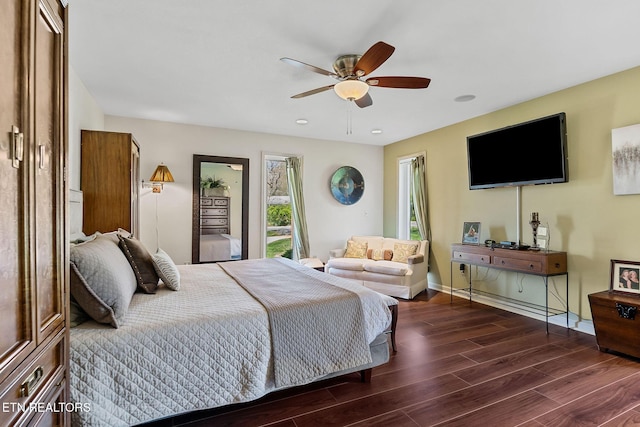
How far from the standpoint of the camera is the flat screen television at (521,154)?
11.2 feet

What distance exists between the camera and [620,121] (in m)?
3.04

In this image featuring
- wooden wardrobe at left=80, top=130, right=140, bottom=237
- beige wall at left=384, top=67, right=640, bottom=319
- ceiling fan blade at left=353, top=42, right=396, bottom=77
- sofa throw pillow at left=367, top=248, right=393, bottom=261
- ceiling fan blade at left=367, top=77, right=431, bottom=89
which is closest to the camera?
ceiling fan blade at left=353, top=42, right=396, bottom=77

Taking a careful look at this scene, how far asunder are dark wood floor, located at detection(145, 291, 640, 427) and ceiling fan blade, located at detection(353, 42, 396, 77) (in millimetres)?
2301

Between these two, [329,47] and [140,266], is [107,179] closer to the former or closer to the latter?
[140,266]

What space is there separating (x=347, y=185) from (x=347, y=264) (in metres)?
1.60

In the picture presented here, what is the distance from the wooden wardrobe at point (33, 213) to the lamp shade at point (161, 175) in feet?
10.6

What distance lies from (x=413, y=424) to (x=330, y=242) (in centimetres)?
405

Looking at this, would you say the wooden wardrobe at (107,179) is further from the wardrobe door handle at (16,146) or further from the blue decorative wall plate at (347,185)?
the blue decorative wall plate at (347,185)

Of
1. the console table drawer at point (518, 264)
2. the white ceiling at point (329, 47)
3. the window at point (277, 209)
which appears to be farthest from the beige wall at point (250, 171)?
the console table drawer at point (518, 264)

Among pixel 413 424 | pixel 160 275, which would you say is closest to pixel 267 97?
pixel 160 275

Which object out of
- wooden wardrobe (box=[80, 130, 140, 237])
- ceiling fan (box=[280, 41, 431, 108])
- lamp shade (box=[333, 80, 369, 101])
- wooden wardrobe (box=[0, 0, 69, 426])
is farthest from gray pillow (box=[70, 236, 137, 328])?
lamp shade (box=[333, 80, 369, 101])

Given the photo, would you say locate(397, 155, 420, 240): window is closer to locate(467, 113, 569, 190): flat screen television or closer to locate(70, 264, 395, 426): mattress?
locate(467, 113, 569, 190): flat screen television

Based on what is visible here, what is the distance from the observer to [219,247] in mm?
4984

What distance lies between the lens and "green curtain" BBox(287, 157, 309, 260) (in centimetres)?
541
